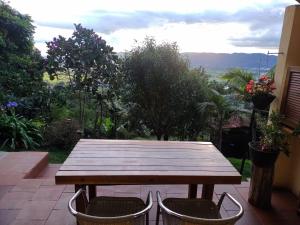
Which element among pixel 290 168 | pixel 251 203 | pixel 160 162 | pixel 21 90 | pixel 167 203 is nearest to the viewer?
pixel 167 203

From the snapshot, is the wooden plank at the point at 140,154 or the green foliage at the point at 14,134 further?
the green foliage at the point at 14,134

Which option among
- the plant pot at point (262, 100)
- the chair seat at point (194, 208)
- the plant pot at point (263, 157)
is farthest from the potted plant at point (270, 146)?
the chair seat at point (194, 208)

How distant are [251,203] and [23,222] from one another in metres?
2.22

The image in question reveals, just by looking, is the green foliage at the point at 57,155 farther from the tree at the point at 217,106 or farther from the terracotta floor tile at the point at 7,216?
the tree at the point at 217,106

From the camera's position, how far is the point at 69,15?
443cm

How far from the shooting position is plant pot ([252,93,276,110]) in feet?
9.89

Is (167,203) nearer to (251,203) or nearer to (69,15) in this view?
(251,203)

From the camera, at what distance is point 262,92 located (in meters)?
3.03

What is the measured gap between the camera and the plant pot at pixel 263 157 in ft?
9.00

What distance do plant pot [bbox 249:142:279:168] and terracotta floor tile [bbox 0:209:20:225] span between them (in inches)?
93.2

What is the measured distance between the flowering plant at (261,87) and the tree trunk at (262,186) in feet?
2.68

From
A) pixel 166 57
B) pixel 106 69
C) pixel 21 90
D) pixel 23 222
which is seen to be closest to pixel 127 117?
pixel 106 69

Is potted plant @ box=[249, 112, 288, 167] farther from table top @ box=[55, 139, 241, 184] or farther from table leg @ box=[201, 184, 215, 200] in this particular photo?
table leg @ box=[201, 184, 215, 200]

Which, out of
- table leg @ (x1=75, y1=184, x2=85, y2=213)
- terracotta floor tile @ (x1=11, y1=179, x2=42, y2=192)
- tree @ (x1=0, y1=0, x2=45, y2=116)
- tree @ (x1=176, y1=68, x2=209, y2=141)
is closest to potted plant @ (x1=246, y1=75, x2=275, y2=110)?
tree @ (x1=176, y1=68, x2=209, y2=141)
